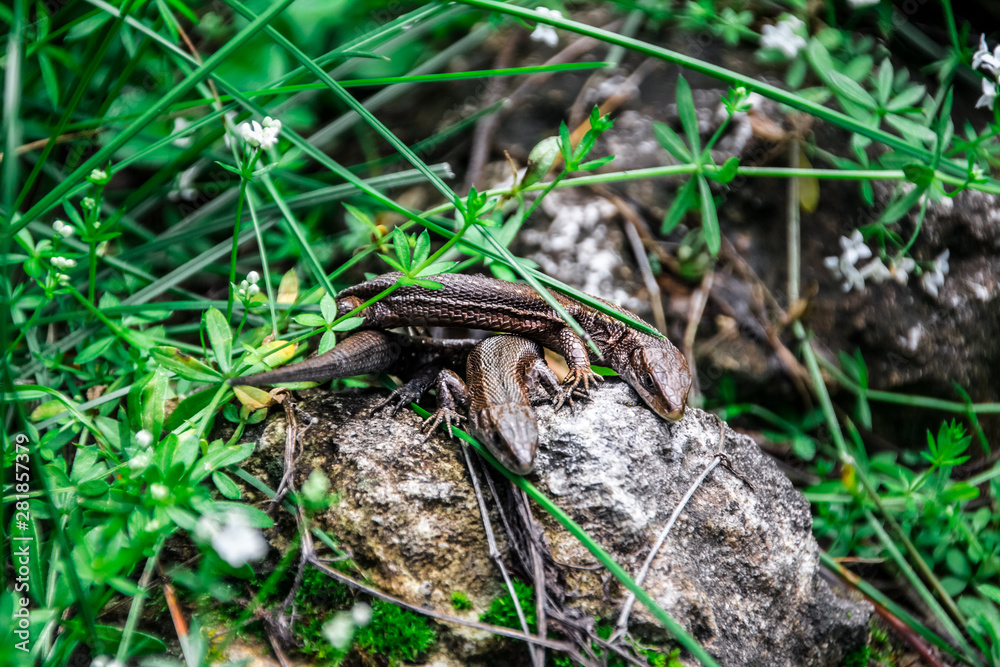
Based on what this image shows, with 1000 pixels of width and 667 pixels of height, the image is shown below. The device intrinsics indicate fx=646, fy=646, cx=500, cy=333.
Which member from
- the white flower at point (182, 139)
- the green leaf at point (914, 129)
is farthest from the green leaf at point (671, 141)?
the white flower at point (182, 139)

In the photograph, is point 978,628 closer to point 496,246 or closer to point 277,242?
point 496,246

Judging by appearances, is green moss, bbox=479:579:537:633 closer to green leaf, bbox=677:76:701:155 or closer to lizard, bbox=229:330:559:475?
lizard, bbox=229:330:559:475

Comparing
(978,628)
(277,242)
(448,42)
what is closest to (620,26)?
(448,42)

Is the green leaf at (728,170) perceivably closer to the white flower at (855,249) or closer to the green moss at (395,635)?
the white flower at (855,249)

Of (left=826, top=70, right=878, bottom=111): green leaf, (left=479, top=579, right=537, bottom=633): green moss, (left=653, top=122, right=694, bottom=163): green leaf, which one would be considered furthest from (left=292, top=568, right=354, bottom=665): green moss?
(left=826, top=70, right=878, bottom=111): green leaf

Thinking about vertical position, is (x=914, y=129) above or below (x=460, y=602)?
above

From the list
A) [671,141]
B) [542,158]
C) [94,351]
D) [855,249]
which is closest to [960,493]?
[855,249]

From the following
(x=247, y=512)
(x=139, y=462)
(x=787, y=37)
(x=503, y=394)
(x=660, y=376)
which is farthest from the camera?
(x=787, y=37)

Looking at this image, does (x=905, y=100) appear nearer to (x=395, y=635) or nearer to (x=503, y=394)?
(x=503, y=394)
